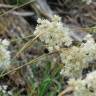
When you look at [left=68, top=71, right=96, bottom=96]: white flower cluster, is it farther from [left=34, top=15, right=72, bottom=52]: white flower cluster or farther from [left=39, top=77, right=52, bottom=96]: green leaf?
[left=39, top=77, right=52, bottom=96]: green leaf

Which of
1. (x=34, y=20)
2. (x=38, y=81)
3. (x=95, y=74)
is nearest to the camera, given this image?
(x=95, y=74)

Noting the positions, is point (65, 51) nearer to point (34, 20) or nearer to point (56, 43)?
point (56, 43)

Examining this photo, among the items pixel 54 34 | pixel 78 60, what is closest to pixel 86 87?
pixel 78 60

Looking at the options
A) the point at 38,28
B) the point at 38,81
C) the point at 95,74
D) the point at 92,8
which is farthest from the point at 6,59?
the point at 92,8

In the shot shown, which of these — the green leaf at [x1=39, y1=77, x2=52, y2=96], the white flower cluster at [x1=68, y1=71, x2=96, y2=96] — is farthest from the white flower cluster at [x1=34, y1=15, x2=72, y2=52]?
the green leaf at [x1=39, y1=77, x2=52, y2=96]

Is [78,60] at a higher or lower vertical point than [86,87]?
higher

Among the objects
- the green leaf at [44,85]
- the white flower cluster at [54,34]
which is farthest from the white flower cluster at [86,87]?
the green leaf at [44,85]

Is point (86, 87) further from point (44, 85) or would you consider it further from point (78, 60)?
point (44, 85)

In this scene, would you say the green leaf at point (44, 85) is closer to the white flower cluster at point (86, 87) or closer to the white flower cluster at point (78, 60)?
the white flower cluster at point (78, 60)
